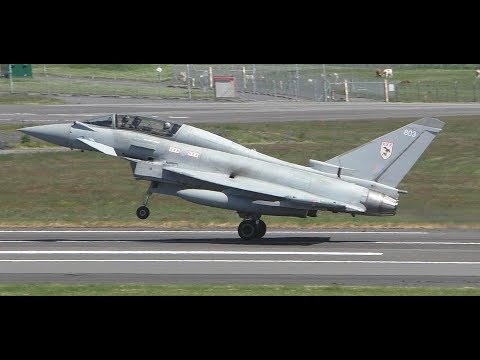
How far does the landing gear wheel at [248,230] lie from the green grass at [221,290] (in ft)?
28.5

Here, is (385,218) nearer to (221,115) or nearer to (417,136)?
(417,136)

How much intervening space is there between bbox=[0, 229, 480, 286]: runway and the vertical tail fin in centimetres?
227

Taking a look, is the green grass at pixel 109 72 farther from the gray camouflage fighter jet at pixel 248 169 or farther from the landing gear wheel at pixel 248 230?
the landing gear wheel at pixel 248 230

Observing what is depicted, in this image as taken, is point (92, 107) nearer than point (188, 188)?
No

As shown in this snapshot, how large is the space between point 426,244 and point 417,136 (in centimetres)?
347

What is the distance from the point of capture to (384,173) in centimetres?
3138

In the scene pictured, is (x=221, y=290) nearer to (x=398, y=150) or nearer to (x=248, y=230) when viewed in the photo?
(x=248, y=230)

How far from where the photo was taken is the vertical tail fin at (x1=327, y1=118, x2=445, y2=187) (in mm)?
31250

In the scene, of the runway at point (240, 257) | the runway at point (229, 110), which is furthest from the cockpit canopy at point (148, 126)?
the runway at point (229, 110)

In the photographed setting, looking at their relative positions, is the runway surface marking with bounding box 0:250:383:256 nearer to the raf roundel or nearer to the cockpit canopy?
the raf roundel

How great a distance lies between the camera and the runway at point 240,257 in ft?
83.0

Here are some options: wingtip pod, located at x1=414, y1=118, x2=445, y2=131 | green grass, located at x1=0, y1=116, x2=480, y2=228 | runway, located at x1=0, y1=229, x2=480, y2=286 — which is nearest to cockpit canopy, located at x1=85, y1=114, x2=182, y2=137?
runway, located at x1=0, y1=229, x2=480, y2=286

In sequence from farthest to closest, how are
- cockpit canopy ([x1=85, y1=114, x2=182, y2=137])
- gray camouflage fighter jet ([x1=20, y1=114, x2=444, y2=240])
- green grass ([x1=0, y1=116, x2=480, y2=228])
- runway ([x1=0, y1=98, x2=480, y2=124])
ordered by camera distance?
1. runway ([x1=0, y1=98, x2=480, y2=124])
2. green grass ([x1=0, y1=116, x2=480, y2=228])
3. cockpit canopy ([x1=85, y1=114, x2=182, y2=137])
4. gray camouflage fighter jet ([x1=20, y1=114, x2=444, y2=240])

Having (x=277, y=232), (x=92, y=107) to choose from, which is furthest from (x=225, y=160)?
(x=92, y=107)
